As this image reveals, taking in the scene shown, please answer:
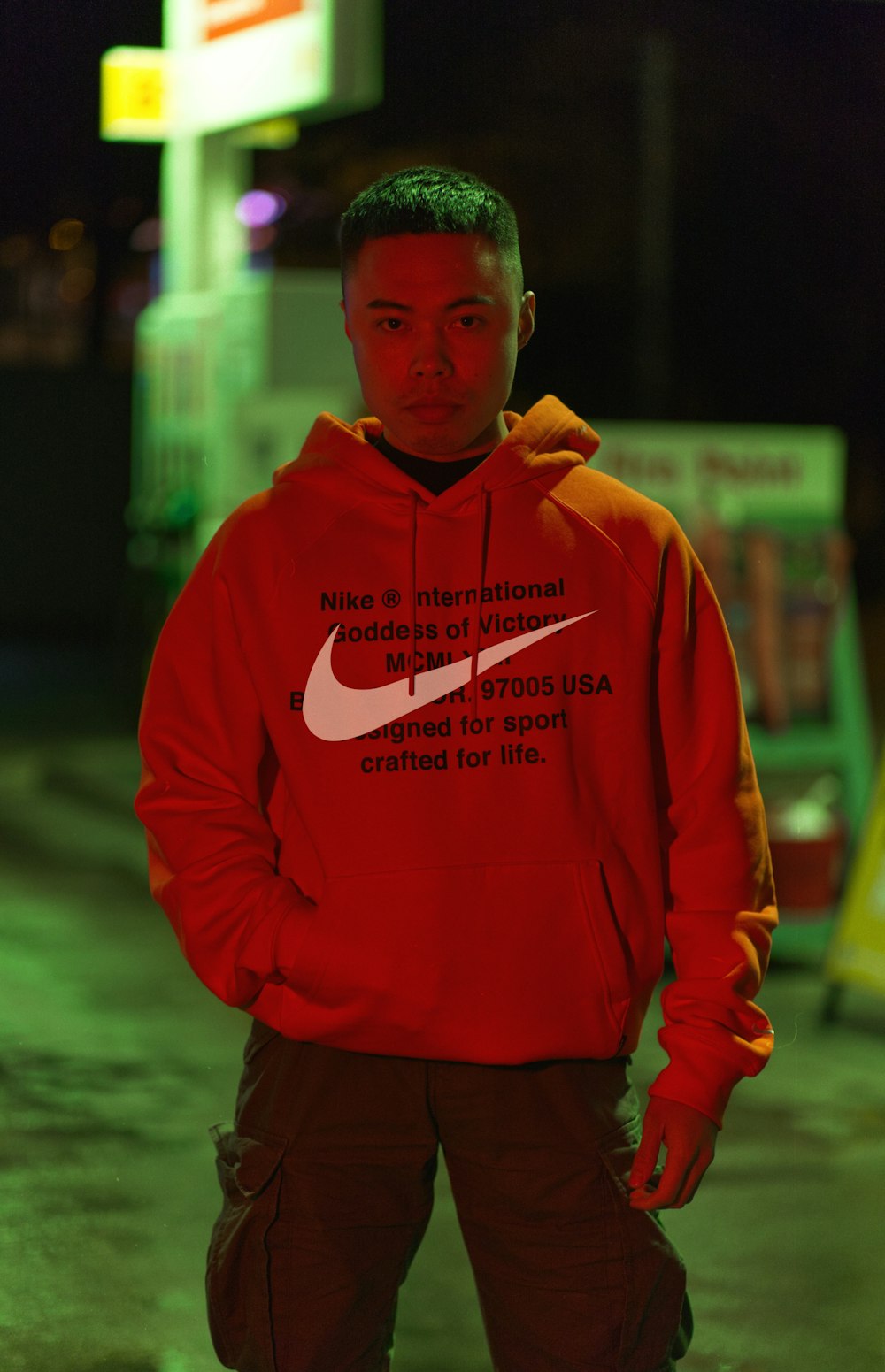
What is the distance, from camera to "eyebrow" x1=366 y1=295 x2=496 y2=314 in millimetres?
2291

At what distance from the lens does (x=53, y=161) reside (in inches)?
1032

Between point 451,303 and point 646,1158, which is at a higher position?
point 451,303

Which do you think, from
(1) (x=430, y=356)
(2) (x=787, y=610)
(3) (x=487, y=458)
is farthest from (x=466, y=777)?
(2) (x=787, y=610)

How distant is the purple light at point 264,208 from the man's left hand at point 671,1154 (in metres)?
21.2

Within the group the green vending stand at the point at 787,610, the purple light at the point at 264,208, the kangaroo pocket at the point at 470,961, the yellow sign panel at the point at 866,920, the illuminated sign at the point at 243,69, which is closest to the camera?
the kangaroo pocket at the point at 470,961

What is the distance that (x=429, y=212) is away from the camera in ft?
7.50

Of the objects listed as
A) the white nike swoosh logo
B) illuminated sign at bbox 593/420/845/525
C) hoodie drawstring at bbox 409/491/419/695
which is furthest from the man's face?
illuminated sign at bbox 593/420/845/525

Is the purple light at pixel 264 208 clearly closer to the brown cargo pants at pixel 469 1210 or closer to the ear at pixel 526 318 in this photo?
the ear at pixel 526 318

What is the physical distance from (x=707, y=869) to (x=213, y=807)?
59 centimetres

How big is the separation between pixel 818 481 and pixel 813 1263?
149 inches

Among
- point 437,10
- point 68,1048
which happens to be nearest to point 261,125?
point 68,1048

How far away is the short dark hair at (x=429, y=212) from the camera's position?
2.29 meters

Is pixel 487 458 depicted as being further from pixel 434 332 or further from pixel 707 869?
pixel 707 869

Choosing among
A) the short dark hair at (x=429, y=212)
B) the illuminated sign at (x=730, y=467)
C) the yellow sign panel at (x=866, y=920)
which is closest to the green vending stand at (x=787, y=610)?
the illuminated sign at (x=730, y=467)
